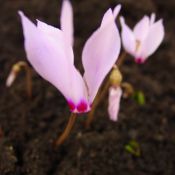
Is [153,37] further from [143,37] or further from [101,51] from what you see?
[101,51]

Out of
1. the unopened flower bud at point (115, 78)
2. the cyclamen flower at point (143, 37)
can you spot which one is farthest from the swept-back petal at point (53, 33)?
the cyclamen flower at point (143, 37)

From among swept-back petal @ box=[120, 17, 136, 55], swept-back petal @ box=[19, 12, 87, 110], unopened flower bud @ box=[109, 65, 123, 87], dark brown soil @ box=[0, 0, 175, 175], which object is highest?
swept-back petal @ box=[19, 12, 87, 110]

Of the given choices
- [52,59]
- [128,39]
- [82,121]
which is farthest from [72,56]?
[82,121]

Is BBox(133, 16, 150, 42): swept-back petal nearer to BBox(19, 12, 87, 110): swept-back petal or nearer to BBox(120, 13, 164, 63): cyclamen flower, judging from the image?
BBox(120, 13, 164, 63): cyclamen flower

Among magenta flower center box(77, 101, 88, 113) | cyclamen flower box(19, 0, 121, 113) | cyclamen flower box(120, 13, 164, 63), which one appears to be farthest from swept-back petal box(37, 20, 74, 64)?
cyclamen flower box(120, 13, 164, 63)

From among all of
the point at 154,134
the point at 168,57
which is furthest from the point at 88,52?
the point at 168,57

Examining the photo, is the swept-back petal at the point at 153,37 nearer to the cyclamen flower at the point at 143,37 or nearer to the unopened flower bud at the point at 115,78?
the cyclamen flower at the point at 143,37

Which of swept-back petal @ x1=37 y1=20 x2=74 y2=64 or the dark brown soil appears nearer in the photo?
swept-back petal @ x1=37 y1=20 x2=74 y2=64
